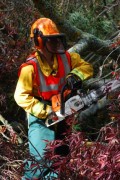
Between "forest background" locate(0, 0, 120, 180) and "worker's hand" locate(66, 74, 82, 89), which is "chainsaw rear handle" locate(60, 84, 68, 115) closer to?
"worker's hand" locate(66, 74, 82, 89)

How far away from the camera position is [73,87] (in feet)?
11.5

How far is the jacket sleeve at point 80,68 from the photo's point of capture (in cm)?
366

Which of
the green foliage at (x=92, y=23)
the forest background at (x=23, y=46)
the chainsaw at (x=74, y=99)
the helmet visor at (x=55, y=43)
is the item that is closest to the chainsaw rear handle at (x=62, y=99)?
the chainsaw at (x=74, y=99)

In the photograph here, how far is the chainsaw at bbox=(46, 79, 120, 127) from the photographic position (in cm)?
304

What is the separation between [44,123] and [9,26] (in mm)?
2167

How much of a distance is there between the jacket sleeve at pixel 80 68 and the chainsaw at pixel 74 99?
0.15 meters

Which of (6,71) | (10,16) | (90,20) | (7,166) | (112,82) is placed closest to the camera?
(112,82)

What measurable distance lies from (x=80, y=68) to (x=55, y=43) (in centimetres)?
37

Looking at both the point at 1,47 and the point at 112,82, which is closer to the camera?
the point at 112,82

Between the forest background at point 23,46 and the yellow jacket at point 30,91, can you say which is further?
the forest background at point 23,46

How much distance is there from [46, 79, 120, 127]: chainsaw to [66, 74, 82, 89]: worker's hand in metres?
0.02

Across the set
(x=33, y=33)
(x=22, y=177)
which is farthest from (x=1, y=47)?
(x=22, y=177)

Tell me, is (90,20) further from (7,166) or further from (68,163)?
(68,163)

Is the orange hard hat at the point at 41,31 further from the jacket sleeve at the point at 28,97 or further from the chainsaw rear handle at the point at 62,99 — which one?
the chainsaw rear handle at the point at 62,99
